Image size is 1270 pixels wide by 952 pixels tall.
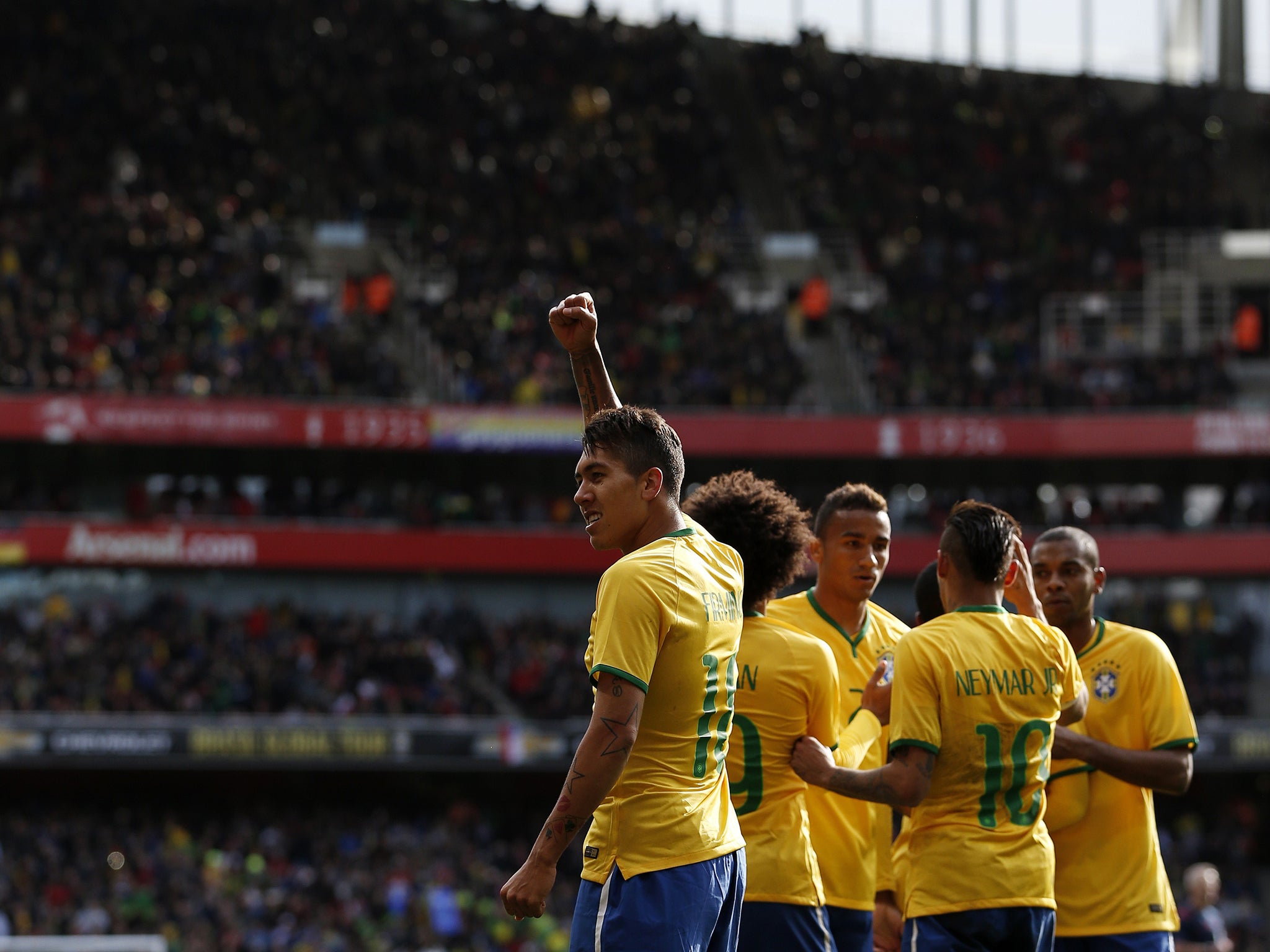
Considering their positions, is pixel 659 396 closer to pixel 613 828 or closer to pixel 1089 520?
pixel 1089 520

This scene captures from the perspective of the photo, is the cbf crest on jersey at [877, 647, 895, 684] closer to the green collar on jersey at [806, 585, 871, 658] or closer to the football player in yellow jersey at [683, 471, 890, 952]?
the football player in yellow jersey at [683, 471, 890, 952]

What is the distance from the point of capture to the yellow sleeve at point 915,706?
4.62 m

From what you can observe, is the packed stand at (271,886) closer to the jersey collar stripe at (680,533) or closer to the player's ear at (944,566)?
the player's ear at (944,566)

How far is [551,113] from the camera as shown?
36500 mm

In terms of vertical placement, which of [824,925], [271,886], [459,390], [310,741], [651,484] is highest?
[459,390]

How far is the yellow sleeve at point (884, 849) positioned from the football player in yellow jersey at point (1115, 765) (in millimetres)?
610

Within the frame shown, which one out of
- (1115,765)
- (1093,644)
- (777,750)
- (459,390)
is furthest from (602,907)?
(459,390)

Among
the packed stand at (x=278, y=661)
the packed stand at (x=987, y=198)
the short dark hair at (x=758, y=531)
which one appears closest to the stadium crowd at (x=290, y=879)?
the packed stand at (x=278, y=661)

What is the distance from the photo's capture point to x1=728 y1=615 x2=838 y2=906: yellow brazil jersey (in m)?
4.79

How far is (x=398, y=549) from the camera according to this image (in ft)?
96.2

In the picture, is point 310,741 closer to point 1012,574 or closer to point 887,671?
point 887,671

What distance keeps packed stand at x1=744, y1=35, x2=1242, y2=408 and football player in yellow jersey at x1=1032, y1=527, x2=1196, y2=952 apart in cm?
2512

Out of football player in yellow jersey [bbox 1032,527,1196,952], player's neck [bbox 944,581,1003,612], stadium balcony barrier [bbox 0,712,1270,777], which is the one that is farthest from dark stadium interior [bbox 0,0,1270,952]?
player's neck [bbox 944,581,1003,612]

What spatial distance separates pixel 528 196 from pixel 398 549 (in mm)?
9531
